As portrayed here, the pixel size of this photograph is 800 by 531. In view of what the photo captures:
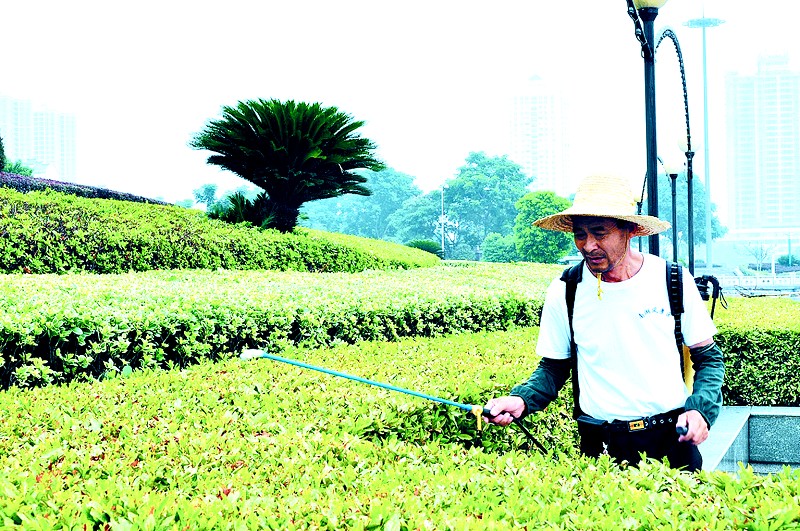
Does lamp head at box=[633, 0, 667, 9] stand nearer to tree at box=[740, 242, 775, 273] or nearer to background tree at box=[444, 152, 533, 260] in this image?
background tree at box=[444, 152, 533, 260]

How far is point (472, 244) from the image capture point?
77.1 meters

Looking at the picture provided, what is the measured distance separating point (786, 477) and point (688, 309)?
71 centimetres

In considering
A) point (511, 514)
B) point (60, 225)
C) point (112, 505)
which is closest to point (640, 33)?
point (511, 514)

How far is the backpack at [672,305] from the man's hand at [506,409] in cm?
28

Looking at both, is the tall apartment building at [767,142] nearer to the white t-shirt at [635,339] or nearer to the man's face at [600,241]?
the white t-shirt at [635,339]

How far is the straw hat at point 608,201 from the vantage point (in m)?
3.18

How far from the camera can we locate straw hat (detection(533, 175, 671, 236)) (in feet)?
10.4

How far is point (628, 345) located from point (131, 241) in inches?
333

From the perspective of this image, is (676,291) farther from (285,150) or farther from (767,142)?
(767,142)

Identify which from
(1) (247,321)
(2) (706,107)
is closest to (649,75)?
(1) (247,321)

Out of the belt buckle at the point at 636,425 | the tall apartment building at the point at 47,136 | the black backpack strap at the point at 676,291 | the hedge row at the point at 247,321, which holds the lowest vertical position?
the belt buckle at the point at 636,425

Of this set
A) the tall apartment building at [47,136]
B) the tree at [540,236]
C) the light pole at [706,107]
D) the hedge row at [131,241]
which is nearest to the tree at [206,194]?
the tree at [540,236]

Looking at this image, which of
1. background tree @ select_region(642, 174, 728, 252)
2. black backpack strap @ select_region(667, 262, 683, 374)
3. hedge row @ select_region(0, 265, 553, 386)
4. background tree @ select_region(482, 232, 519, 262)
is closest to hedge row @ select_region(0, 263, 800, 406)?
hedge row @ select_region(0, 265, 553, 386)

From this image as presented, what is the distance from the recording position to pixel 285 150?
13656 mm
